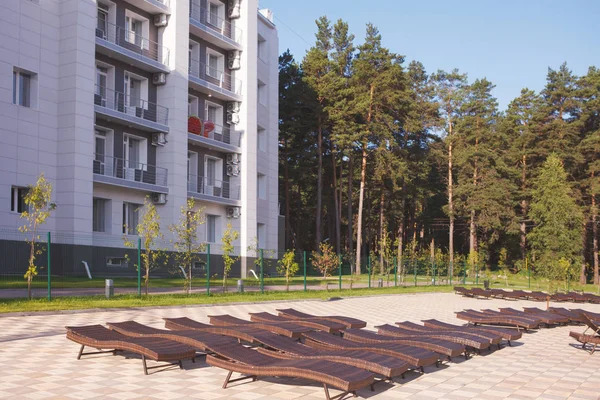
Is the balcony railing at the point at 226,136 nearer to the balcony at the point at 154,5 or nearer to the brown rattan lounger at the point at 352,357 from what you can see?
the balcony at the point at 154,5

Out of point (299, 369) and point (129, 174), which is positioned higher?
point (129, 174)

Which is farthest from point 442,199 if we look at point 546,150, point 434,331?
point 434,331

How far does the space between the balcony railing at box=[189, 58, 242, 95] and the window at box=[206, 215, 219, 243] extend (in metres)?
7.45

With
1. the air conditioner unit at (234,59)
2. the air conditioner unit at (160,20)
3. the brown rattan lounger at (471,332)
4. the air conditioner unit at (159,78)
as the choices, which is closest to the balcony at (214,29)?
the air conditioner unit at (234,59)

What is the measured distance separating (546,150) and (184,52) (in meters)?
38.3

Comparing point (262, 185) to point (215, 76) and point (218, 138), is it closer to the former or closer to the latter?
point (218, 138)

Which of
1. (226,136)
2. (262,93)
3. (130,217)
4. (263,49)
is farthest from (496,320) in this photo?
(263,49)

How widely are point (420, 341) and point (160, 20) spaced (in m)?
26.2

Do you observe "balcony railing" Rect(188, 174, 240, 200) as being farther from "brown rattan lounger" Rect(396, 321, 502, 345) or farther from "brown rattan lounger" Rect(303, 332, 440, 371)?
"brown rattan lounger" Rect(303, 332, 440, 371)

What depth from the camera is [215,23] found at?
36125 mm

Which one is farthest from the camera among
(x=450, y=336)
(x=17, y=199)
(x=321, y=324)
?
(x=17, y=199)

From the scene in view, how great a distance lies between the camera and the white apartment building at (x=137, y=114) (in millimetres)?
25562

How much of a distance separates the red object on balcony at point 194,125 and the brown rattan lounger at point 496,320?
22.0 meters

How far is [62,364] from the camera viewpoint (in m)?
8.53
